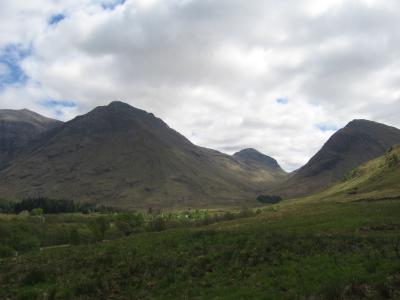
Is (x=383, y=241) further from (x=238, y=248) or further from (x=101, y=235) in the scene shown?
(x=101, y=235)

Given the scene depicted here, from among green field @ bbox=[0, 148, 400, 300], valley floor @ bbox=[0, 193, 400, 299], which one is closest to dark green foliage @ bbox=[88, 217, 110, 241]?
green field @ bbox=[0, 148, 400, 300]

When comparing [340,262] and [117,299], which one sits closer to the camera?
[117,299]

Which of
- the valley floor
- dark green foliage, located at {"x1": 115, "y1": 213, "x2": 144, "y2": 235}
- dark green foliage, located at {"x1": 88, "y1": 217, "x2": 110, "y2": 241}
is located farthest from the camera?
dark green foliage, located at {"x1": 115, "y1": 213, "x2": 144, "y2": 235}

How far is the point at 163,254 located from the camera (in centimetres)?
3988

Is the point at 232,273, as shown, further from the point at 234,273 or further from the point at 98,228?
the point at 98,228

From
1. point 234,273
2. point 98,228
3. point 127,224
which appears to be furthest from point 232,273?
point 127,224

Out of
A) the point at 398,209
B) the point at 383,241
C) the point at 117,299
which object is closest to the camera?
the point at 117,299

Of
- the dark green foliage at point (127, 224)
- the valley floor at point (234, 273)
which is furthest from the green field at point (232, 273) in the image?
the dark green foliage at point (127, 224)

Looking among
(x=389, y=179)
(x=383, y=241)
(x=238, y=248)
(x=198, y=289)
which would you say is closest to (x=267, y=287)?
(x=198, y=289)

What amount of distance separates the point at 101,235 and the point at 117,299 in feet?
292

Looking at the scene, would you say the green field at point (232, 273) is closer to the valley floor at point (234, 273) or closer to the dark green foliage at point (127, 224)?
the valley floor at point (234, 273)

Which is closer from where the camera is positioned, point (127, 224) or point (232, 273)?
point (232, 273)

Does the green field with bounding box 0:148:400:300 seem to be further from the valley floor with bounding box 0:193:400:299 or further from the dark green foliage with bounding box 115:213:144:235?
the dark green foliage with bounding box 115:213:144:235

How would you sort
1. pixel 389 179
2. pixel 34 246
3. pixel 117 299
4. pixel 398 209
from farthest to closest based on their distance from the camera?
1. pixel 389 179
2. pixel 34 246
3. pixel 398 209
4. pixel 117 299
